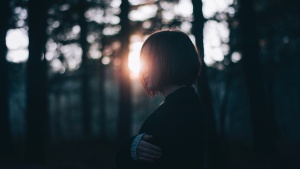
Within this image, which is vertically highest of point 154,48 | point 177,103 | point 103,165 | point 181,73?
point 154,48

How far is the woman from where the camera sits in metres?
1.70

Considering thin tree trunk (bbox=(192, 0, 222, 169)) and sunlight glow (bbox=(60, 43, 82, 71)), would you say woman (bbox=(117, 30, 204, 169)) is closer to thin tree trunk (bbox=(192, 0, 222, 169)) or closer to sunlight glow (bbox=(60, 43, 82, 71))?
thin tree trunk (bbox=(192, 0, 222, 169))

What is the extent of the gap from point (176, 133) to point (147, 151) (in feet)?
0.64

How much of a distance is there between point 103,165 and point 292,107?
12438 mm

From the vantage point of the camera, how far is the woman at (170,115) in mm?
1702

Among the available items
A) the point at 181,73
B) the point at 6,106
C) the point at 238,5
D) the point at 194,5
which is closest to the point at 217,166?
the point at 194,5

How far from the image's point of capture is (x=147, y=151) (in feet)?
5.60

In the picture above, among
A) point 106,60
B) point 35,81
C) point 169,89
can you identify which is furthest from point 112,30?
point 169,89

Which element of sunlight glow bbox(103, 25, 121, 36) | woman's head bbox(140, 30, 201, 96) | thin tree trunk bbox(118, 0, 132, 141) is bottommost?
thin tree trunk bbox(118, 0, 132, 141)

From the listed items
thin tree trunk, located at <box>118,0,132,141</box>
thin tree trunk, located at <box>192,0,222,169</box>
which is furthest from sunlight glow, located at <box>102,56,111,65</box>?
thin tree trunk, located at <box>192,0,222,169</box>

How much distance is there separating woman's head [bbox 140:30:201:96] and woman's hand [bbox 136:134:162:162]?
1.19ft

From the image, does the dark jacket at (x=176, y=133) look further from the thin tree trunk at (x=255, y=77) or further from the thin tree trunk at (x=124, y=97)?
the thin tree trunk at (x=124, y=97)

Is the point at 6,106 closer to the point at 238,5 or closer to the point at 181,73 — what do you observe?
the point at 238,5

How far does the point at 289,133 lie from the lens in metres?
17.9
